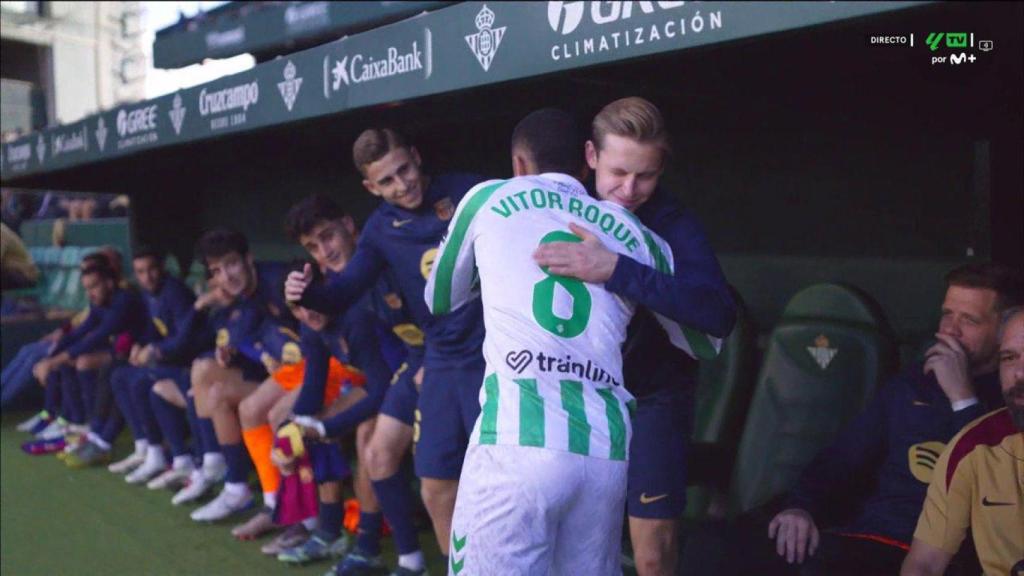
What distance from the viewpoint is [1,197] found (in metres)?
11.1

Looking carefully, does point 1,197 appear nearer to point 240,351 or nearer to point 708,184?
point 240,351

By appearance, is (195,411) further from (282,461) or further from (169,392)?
(282,461)

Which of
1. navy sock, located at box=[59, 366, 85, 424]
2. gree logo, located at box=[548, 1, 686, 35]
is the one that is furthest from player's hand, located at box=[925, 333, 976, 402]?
navy sock, located at box=[59, 366, 85, 424]

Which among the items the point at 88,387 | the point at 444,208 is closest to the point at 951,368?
the point at 444,208

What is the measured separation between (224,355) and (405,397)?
4.52 ft

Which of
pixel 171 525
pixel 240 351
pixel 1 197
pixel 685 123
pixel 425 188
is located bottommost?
pixel 171 525

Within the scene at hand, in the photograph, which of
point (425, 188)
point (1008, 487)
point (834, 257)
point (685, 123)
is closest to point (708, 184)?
point (685, 123)

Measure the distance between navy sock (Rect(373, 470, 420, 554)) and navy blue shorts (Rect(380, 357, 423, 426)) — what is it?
184 millimetres

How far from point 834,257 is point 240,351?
2481mm

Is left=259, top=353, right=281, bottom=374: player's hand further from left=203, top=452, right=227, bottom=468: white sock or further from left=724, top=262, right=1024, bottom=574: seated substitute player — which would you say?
left=724, top=262, right=1024, bottom=574: seated substitute player

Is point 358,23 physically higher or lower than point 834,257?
higher

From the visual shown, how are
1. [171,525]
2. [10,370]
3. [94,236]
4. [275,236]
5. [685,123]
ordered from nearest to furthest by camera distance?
[685,123] < [171,525] < [275,236] < [10,370] < [94,236]

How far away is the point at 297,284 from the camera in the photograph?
238 centimetres

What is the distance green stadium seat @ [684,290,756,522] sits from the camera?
283cm
